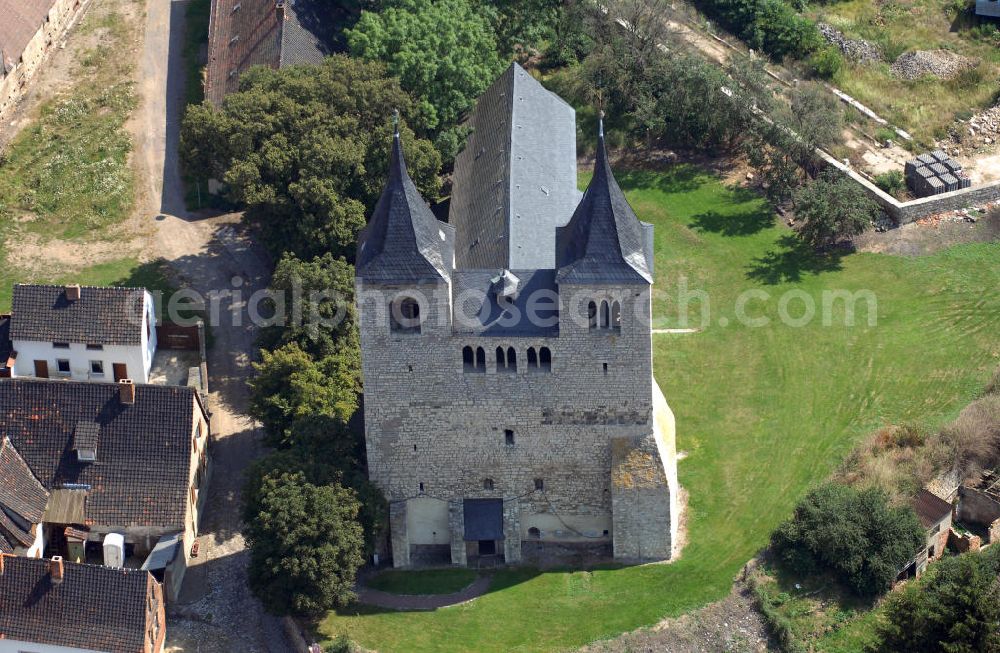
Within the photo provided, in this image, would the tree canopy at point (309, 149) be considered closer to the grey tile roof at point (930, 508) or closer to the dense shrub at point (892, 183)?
the dense shrub at point (892, 183)

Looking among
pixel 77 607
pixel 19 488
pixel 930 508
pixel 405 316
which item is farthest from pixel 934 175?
pixel 77 607

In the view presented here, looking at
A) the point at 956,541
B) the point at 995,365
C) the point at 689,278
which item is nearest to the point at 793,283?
the point at 689,278

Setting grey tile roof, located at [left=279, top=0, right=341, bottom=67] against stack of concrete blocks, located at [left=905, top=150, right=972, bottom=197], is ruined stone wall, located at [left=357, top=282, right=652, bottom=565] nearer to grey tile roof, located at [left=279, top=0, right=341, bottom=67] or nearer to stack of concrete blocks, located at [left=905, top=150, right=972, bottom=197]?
stack of concrete blocks, located at [left=905, top=150, right=972, bottom=197]

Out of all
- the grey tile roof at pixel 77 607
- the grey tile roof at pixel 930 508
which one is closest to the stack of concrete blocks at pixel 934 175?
the grey tile roof at pixel 930 508

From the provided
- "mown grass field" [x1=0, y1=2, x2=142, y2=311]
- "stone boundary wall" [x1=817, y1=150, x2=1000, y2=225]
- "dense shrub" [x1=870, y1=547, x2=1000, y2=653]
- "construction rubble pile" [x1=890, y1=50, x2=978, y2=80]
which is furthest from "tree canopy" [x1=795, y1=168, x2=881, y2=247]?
"mown grass field" [x1=0, y1=2, x2=142, y2=311]

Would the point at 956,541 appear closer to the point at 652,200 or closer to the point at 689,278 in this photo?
the point at 689,278

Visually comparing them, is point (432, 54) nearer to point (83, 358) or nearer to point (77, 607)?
point (83, 358)
